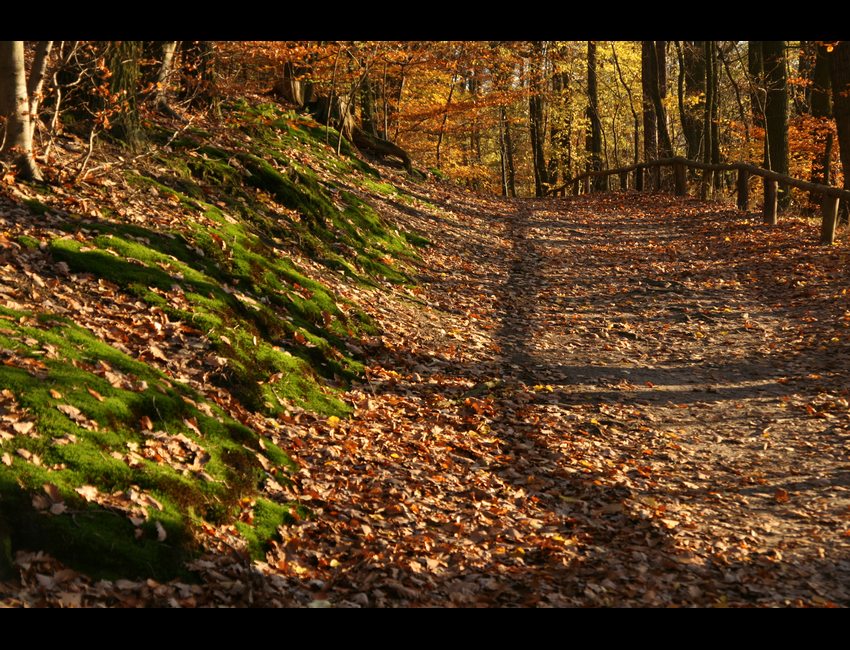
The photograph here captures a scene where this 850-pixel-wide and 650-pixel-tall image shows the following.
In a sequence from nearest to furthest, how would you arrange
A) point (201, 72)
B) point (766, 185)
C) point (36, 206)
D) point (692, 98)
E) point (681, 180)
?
point (36, 206) < point (201, 72) < point (766, 185) < point (681, 180) < point (692, 98)

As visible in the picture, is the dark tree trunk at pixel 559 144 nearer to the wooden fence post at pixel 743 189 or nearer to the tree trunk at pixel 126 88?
the wooden fence post at pixel 743 189

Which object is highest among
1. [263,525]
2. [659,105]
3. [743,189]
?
[659,105]

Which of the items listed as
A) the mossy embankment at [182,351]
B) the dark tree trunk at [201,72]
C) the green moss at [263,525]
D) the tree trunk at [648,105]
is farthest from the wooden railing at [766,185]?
Result: the green moss at [263,525]

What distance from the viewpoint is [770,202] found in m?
16.9

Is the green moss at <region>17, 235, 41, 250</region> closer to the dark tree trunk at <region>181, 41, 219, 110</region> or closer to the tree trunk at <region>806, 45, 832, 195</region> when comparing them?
the dark tree trunk at <region>181, 41, 219, 110</region>

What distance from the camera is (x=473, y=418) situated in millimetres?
8078

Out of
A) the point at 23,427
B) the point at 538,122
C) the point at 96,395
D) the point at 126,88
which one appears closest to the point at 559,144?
the point at 538,122

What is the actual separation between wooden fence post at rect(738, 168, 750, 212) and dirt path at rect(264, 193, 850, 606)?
507 cm

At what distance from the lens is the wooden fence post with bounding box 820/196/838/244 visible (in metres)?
14.0

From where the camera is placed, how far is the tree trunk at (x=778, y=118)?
18719mm

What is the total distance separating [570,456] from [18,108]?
23.0 ft

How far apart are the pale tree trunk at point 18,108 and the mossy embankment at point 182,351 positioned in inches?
31.9

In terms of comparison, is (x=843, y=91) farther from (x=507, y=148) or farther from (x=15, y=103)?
(x=507, y=148)

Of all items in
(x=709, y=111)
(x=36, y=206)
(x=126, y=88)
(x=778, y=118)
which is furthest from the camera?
(x=709, y=111)
